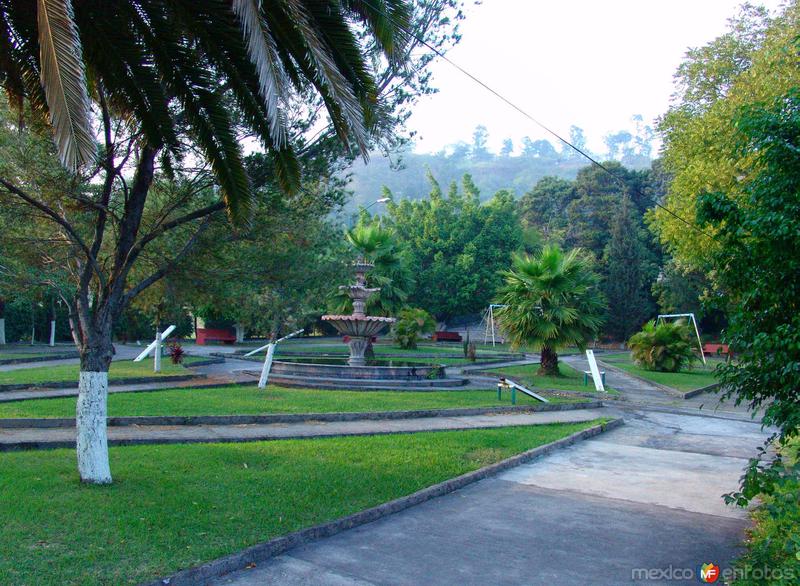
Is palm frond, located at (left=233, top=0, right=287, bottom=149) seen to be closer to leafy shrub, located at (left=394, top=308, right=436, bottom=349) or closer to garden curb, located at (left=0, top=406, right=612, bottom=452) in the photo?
garden curb, located at (left=0, top=406, right=612, bottom=452)

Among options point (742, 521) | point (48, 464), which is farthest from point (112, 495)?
point (742, 521)

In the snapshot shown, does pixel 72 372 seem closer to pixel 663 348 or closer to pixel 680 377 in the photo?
pixel 680 377

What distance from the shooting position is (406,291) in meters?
Result: 38.6

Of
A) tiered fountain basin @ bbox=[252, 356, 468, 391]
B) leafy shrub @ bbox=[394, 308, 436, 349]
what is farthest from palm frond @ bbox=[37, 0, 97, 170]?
leafy shrub @ bbox=[394, 308, 436, 349]

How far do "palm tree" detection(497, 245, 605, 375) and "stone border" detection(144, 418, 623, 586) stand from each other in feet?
42.7

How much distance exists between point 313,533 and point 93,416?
276 cm

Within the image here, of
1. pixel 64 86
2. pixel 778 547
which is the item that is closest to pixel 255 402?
pixel 64 86

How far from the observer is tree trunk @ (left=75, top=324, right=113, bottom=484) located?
714 cm

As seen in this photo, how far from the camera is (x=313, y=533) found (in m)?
6.29

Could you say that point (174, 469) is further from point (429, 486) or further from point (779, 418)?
point (779, 418)

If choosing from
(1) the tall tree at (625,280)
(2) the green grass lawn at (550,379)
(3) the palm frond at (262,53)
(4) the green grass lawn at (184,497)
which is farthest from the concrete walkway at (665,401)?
(1) the tall tree at (625,280)

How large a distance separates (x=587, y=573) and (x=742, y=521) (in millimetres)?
2911

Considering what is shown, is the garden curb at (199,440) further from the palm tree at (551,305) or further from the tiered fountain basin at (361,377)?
the palm tree at (551,305)

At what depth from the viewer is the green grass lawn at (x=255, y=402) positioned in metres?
12.2
